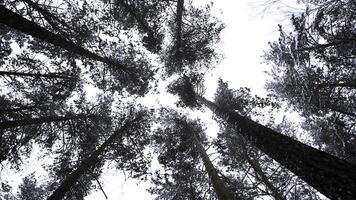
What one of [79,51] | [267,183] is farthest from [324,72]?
[79,51]

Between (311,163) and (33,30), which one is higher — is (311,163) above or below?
below

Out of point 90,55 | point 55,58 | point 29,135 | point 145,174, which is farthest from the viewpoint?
point 145,174

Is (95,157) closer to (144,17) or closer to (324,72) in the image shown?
(144,17)

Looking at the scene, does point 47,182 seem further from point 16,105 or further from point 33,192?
point 16,105

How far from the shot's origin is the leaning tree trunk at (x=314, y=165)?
3.46 metres

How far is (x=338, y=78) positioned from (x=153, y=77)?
7.37 m

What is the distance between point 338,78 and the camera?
9430mm

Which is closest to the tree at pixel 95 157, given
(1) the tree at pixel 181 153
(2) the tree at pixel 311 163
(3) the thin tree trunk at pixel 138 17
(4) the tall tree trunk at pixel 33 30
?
(1) the tree at pixel 181 153

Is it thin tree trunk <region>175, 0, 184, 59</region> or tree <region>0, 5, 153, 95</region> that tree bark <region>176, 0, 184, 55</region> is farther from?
tree <region>0, 5, 153, 95</region>

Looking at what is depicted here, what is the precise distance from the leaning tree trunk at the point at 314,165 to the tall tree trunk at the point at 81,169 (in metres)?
5.47

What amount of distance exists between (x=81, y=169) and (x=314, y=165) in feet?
22.9

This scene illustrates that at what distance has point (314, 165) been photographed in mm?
4133

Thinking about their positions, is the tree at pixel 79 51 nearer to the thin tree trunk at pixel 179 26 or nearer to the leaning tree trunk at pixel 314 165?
the thin tree trunk at pixel 179 26

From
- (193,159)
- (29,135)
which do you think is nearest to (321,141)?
(193,159)
